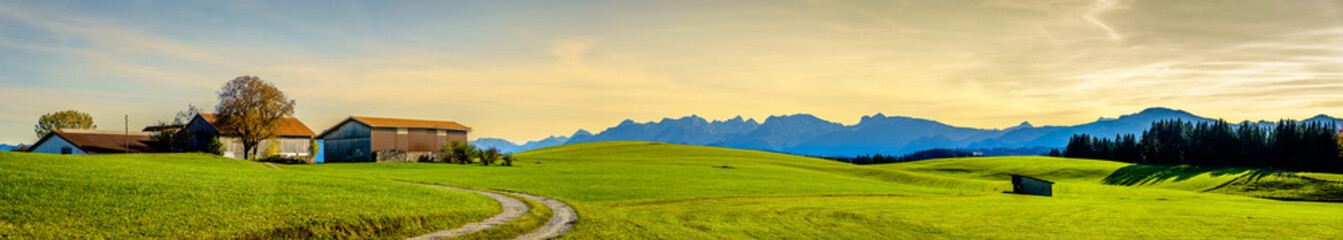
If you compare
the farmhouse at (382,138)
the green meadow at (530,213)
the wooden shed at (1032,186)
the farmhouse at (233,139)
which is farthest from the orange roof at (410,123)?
the wooden shed at (1032,186)

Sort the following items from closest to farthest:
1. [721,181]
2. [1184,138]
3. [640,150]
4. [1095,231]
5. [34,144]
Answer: [1095,231] → [721,181] → [34,144] → [640,150] → [1184,138]

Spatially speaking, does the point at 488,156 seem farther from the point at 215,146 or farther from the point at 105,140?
the point at 105,140

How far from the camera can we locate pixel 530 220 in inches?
1091

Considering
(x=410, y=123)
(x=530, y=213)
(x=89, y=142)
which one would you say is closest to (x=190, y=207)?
(x=530, y=213)

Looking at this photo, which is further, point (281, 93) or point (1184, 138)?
point (1184, 138)

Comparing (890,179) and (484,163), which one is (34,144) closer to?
(484,163)

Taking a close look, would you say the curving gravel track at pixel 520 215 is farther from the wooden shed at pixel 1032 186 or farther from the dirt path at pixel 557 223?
the wooden shed at pixel 1032 186

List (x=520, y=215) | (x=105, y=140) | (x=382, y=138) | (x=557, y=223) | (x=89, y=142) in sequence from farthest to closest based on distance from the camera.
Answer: (x=382, y=138) → (x=105, y=140) → (x=89, y=142) → (x=520, y=215) → (x=557, y=223)

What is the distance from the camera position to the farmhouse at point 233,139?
89.3 metres

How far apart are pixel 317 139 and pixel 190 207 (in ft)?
287

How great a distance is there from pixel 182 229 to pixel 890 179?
3230 inches

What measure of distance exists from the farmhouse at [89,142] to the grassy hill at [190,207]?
64323 mm

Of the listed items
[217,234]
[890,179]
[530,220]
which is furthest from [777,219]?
[890,179]

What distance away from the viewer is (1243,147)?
132m
